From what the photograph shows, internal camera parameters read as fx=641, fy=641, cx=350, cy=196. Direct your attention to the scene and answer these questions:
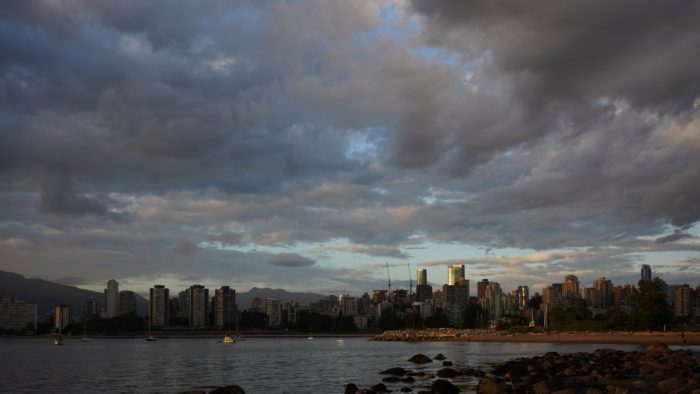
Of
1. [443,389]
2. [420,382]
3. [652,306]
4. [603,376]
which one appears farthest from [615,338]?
[443,389]

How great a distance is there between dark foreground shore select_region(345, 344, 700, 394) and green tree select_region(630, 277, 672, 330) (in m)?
70.3

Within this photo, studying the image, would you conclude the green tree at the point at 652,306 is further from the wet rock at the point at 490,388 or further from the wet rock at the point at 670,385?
the wet rock at the point at 490,388

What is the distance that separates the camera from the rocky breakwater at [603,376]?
38844 millimetres

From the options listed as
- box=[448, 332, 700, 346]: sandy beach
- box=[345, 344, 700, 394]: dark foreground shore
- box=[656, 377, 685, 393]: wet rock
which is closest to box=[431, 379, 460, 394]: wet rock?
box=[345, 344, 700, 394]: dark foreground shore

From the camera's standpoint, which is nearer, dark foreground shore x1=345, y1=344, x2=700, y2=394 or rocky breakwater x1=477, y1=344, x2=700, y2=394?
rocky breakwater x1=477, y1=344, x2=700, y2=394

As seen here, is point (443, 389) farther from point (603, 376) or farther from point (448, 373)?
point (448, 373)

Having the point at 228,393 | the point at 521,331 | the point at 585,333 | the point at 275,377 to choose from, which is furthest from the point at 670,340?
the point at 228,393

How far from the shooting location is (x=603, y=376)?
4950cm

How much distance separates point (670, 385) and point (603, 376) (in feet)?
36.1

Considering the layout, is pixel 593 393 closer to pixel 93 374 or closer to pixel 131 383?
pixel 131 383

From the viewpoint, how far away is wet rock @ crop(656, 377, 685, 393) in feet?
126

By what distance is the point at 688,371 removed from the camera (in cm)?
4806

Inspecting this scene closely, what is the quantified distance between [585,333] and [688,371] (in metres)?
109

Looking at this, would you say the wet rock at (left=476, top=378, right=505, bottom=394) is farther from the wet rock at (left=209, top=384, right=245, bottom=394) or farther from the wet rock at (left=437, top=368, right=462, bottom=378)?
the wet rock at (left=209, top=384, right=245, bottom=394)
